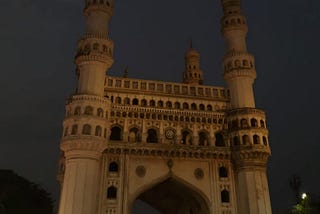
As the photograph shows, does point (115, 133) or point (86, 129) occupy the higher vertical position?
point (115, 133)

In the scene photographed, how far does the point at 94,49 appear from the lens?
112ft

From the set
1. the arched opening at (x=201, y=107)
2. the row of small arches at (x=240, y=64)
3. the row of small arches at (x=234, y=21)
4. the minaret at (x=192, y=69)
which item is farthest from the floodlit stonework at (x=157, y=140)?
the minaret at (x=192, y=69)

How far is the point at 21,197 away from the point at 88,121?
63.5 ft

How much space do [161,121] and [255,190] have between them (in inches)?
404

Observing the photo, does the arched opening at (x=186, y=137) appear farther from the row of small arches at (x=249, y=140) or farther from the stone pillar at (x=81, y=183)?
the stone pillar at (x=81, y=183)

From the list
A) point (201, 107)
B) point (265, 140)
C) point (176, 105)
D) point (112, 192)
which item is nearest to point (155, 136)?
point (176, 105)

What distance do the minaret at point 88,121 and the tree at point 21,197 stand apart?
48.7 feet

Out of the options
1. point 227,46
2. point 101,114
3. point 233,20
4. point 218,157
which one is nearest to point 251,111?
point 218,157

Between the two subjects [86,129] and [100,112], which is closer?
[86,129]

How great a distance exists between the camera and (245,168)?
1273 inches

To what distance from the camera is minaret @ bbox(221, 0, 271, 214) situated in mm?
31469

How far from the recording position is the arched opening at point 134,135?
32812mm

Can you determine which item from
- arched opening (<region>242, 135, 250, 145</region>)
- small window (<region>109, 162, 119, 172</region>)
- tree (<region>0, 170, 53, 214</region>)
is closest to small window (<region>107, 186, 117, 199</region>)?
small window (<region>109, 162, 119, 172</region>)

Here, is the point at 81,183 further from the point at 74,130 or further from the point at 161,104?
the point at 161,104
